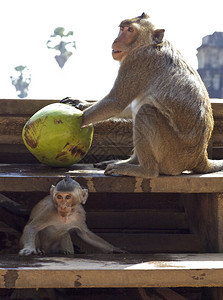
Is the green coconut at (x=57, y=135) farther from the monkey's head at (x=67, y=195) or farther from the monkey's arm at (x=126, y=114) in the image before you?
the monkey's arm at (x=126, y=114)

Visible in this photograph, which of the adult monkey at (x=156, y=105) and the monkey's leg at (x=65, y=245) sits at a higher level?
the adult monkey at (x=156, y=105)

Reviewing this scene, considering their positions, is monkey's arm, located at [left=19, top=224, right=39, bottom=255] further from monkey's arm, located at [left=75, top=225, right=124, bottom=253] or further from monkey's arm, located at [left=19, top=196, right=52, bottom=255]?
monkey's arm, located at [left=75, top=225, right=124, bottom=253]

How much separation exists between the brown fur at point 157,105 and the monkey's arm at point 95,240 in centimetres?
39

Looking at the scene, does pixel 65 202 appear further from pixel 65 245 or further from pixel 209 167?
pixel 209 167

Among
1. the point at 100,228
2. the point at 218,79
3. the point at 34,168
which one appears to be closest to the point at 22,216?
the point at 34,168

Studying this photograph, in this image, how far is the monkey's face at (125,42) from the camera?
132 inches

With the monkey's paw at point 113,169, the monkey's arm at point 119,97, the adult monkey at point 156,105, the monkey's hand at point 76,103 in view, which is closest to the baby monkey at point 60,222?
the monkey's paw at point 113,169

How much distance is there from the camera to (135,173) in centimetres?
307

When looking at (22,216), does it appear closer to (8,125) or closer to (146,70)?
(8,125)

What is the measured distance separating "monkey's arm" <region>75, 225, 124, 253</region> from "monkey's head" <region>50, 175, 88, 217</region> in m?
0.19

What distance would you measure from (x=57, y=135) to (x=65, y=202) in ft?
1.56

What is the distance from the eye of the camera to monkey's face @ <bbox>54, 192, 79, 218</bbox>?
2.87 m

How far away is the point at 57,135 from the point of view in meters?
3.16

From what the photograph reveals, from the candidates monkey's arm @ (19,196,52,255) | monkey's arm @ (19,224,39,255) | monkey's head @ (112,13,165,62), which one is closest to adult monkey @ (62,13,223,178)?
monkey's head @ (112,13,165,62)
